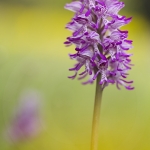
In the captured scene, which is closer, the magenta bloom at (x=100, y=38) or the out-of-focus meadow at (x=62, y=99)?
the magenta bloom at (x=100, y=38)

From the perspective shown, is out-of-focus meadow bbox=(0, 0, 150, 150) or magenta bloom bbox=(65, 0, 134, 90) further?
out-of-focus meadow bbox=(0, 0, 150, 150)

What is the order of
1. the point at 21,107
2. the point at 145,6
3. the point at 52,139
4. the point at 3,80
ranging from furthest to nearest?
the point at 145,6 < the point at 3,80 < the point at 52,139 < the point at 21,107

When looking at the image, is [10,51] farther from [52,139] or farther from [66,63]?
[52,139]

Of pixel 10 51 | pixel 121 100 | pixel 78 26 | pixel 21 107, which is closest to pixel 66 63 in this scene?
pixel 10 51
